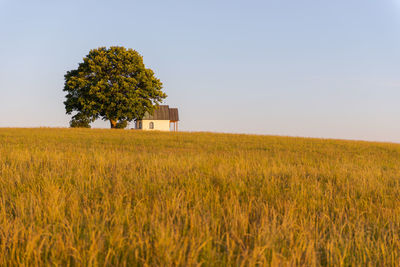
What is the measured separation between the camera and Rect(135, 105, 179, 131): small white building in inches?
2419

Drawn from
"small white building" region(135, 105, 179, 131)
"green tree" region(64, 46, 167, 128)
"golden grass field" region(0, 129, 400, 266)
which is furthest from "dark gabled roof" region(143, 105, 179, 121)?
"golden grass field" region(0, 129, 400, 266)

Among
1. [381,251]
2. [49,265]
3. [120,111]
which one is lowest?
[381,251]

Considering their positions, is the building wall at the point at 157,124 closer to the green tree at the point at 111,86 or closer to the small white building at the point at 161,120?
the small white building at the point at 161,120

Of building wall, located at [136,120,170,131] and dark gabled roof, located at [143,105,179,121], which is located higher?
dark gabled roof, located at [143,105,179,121]

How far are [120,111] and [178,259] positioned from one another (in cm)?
3596

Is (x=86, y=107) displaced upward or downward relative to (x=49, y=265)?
upward

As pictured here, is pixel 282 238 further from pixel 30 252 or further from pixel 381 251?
pixel 30 252

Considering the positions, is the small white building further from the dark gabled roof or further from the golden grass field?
the golden grass field

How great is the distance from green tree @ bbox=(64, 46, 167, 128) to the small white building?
21.1 m

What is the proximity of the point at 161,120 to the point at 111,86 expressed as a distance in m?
25.7

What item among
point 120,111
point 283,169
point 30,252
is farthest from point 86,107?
point 30,252

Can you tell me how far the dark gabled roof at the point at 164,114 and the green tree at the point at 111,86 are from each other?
71.1 feet

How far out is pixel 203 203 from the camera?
143 inches

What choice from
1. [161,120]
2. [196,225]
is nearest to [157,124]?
[161,120]
